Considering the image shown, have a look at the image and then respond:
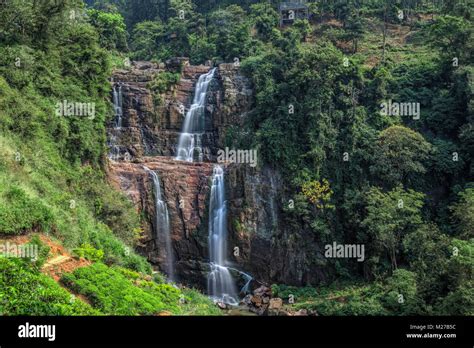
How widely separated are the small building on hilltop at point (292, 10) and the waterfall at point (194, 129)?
16.2 metres

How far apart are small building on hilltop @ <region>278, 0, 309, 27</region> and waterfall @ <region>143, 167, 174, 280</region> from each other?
25.0 metres

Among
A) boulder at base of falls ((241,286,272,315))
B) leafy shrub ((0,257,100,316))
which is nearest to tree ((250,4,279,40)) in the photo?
boulder at base of falls ((241,286,272,315))

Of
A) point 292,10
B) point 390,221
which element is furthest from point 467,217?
point 292,10

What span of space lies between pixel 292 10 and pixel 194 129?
804 inches

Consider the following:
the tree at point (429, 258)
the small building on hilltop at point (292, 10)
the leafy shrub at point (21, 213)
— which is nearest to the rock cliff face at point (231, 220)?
the tree at point (429, 258)

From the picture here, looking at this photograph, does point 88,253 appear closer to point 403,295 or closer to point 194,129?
point 403,295

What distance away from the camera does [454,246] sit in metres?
15.0

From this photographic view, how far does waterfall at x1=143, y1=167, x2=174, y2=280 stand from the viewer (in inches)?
911

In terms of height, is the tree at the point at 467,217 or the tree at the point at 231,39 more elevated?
the tree at the point at 231,39

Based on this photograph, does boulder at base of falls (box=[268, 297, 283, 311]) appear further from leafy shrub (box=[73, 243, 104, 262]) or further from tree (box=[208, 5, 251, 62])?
tree (box=[208, 5, 251, 62])

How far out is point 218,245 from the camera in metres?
23.7

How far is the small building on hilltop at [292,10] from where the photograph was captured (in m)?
41.4

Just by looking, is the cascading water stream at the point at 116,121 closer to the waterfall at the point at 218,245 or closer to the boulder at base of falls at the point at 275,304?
the waterfall at the point at 218,245

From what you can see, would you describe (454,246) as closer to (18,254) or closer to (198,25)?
(18,254)
